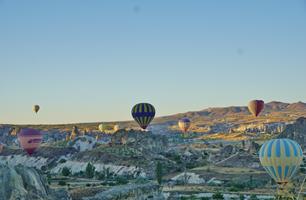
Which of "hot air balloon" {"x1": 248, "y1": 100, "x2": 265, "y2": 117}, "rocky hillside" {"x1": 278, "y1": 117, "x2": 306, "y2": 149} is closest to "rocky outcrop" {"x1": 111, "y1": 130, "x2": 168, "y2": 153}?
"hot air balloon" {"x1": 248, "y1": 100, "x2": 265, "y2": 117}

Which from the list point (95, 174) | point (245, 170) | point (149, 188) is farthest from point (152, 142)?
point (149, 188)

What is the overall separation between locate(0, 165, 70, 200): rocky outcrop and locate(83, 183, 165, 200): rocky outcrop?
26.4 feet

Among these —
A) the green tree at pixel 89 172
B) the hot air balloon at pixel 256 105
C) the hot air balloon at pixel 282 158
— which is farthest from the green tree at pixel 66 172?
the hot air balloon at pixel 282 158

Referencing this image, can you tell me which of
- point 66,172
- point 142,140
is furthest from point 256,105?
point 66,172

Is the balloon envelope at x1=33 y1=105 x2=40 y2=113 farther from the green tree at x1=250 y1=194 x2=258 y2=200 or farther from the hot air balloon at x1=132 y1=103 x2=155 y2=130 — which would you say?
the green tree at x1=250 y1=194 x2=258 y2=200

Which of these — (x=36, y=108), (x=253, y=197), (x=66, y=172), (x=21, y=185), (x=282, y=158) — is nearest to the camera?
(x=21, y=185)

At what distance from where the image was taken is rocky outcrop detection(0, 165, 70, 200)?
23922 mm

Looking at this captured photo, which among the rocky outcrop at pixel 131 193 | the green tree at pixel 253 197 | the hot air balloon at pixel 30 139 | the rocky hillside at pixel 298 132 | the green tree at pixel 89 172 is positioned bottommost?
the green tree at pixel 253 197

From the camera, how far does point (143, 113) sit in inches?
2542

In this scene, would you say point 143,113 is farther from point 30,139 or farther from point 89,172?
point 30,139

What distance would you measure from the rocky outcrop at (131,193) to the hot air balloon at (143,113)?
77.9 ft

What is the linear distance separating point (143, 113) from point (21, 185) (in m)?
40.3

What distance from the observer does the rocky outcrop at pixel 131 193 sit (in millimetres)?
34781

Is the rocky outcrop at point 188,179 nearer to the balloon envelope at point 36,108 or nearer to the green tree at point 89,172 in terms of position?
the green tree at point 89,172
